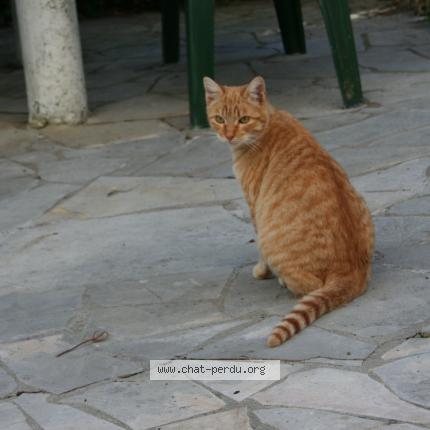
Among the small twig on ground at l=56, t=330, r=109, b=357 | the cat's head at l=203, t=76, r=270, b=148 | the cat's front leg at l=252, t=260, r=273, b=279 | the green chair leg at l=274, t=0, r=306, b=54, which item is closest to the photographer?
the small twig on ground at l=56, t=330, r=109, b=357

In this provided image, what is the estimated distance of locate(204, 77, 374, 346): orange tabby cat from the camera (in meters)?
4.14

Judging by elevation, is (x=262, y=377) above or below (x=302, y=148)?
below

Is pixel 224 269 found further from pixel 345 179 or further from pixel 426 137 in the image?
pixel 426 137

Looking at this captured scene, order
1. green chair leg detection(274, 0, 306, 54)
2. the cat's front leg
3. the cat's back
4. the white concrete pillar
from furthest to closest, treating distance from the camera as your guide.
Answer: green chair leg detection(274, 0, 306, 54) < the white concrete pillar < the cat's front leg < the cat's back

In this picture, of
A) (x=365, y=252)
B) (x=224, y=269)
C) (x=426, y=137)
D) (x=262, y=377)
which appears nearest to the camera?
(x=262, y=377)

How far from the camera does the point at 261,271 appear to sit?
180 inches

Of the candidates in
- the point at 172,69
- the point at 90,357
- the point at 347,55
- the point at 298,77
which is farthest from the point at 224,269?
the point at 172,69

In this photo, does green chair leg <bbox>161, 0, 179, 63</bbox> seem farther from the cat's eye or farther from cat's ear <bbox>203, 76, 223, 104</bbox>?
the cat's eye

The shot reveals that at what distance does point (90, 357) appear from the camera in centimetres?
398

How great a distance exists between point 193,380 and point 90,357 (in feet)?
1.54

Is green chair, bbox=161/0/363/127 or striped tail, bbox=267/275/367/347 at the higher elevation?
green chair, bbox=161/0/363/127

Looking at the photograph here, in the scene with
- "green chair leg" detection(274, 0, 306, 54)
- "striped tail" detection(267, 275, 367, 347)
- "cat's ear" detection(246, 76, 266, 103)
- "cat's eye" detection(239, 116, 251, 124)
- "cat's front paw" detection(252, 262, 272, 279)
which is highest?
"cat's ear" detection(246, 76, 266, 103)

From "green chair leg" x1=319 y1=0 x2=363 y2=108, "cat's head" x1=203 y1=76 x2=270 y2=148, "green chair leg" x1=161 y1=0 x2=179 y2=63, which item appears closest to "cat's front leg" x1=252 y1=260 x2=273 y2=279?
"cat's head" x1=203 y1=76 x2=270 y2=148

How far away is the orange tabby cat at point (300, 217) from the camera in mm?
4145
